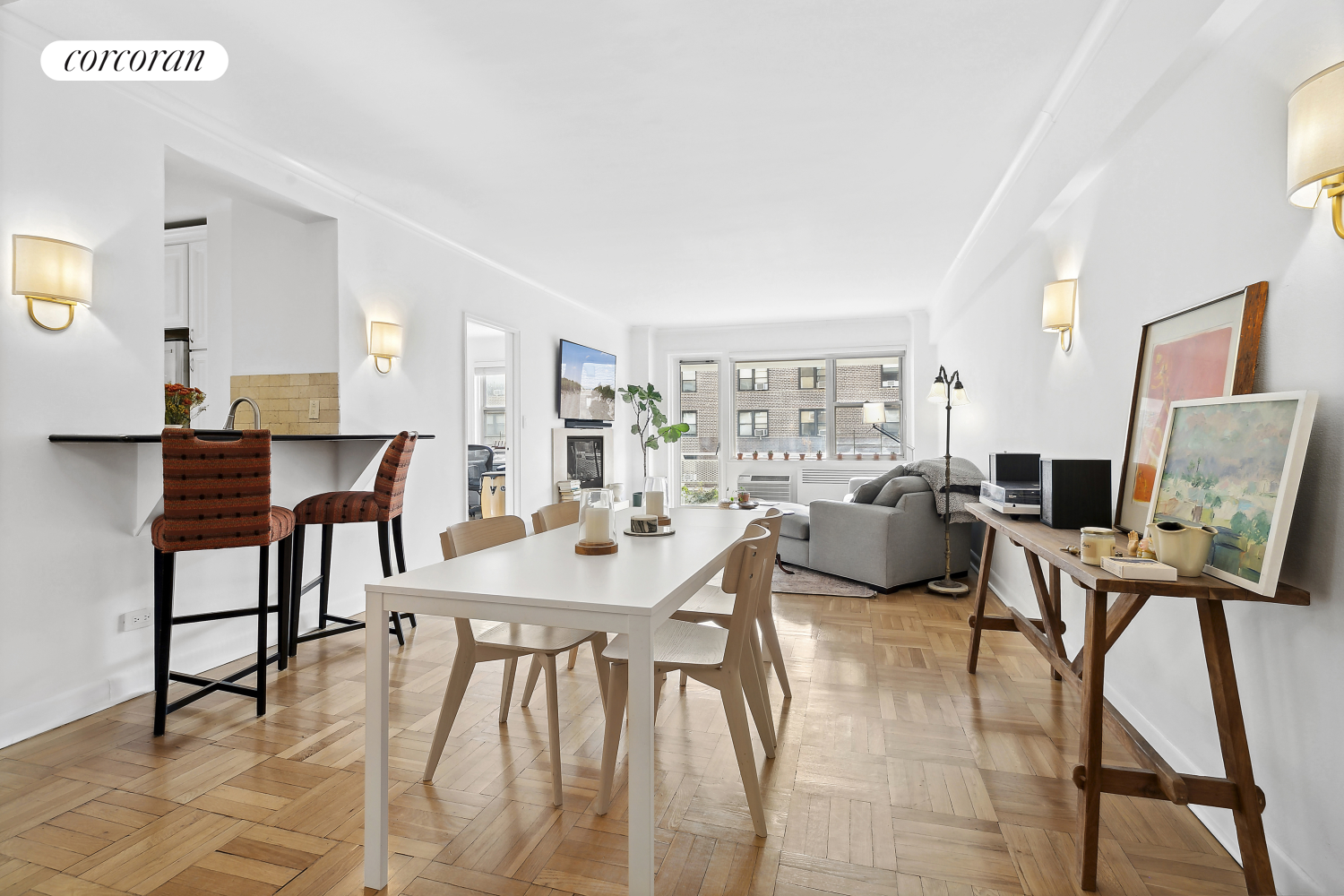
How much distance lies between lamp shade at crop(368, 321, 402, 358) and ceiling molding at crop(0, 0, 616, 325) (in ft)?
2.41

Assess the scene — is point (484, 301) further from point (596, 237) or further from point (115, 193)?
point (115, 193)

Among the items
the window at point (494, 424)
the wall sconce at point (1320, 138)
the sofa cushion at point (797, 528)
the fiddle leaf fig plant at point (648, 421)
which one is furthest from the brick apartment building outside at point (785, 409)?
the wall sconce at point (1320, 138)

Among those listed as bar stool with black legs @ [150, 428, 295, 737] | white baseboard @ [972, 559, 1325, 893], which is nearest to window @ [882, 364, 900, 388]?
white baseboard @ [972, 559, 1325, 893]

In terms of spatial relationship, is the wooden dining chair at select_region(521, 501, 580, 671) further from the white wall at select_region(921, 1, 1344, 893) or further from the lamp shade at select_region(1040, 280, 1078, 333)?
the lamp shade at select_region(1040, 280, 1078, 333)

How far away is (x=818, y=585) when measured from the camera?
455 centimetres

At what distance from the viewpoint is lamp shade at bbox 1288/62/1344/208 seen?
124 cm

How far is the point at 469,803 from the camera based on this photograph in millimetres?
1865

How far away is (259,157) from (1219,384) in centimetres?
408

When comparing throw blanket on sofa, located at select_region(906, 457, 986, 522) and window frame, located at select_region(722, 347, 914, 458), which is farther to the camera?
window frame, located at select_region(722, 347, 914, 458)

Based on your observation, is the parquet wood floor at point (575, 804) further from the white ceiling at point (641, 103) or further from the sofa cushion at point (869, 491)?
the white ceiling at point (641, 103)

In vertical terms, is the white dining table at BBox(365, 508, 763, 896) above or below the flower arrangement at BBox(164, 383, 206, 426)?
below

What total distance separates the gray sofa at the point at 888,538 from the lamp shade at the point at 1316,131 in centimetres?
323

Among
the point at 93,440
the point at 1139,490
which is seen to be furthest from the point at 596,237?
the point at 1139,490

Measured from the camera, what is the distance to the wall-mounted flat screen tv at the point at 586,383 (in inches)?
256
